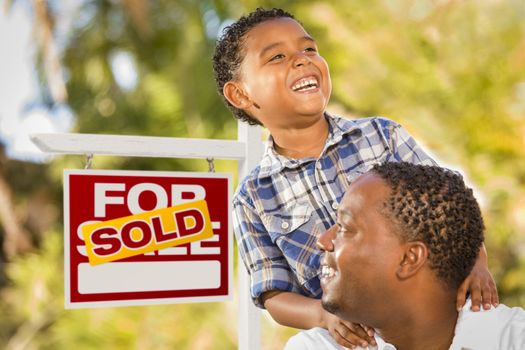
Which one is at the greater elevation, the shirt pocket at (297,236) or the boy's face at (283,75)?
the boy's face at (283,75)

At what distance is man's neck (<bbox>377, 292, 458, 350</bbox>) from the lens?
1.69m

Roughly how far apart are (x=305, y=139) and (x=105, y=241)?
87cm

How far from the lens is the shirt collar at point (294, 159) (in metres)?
2.28

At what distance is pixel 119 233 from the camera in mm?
2828

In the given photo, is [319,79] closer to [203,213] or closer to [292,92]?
[292,92]

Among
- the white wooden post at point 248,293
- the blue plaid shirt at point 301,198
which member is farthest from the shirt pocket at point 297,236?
the white wooden post at point 248,293

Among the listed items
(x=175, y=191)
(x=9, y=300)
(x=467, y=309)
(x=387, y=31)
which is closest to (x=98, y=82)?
(x=9, y=300)

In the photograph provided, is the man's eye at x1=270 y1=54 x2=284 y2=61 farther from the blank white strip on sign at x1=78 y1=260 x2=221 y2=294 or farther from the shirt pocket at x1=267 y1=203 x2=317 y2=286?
the blank white strip on sign at x1=78 y1=260 x2=221 y2=294

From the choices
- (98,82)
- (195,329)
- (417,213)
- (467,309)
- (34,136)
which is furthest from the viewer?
(98,82)

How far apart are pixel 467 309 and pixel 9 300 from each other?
10461 millimetres

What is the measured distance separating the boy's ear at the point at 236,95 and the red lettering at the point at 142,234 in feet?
2.09

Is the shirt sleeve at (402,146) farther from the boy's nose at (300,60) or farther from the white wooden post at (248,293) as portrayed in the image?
the white wooden post at (248,293)

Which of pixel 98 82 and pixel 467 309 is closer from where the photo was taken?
pixel 467 309

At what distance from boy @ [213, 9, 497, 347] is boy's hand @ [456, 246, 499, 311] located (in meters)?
0.44
